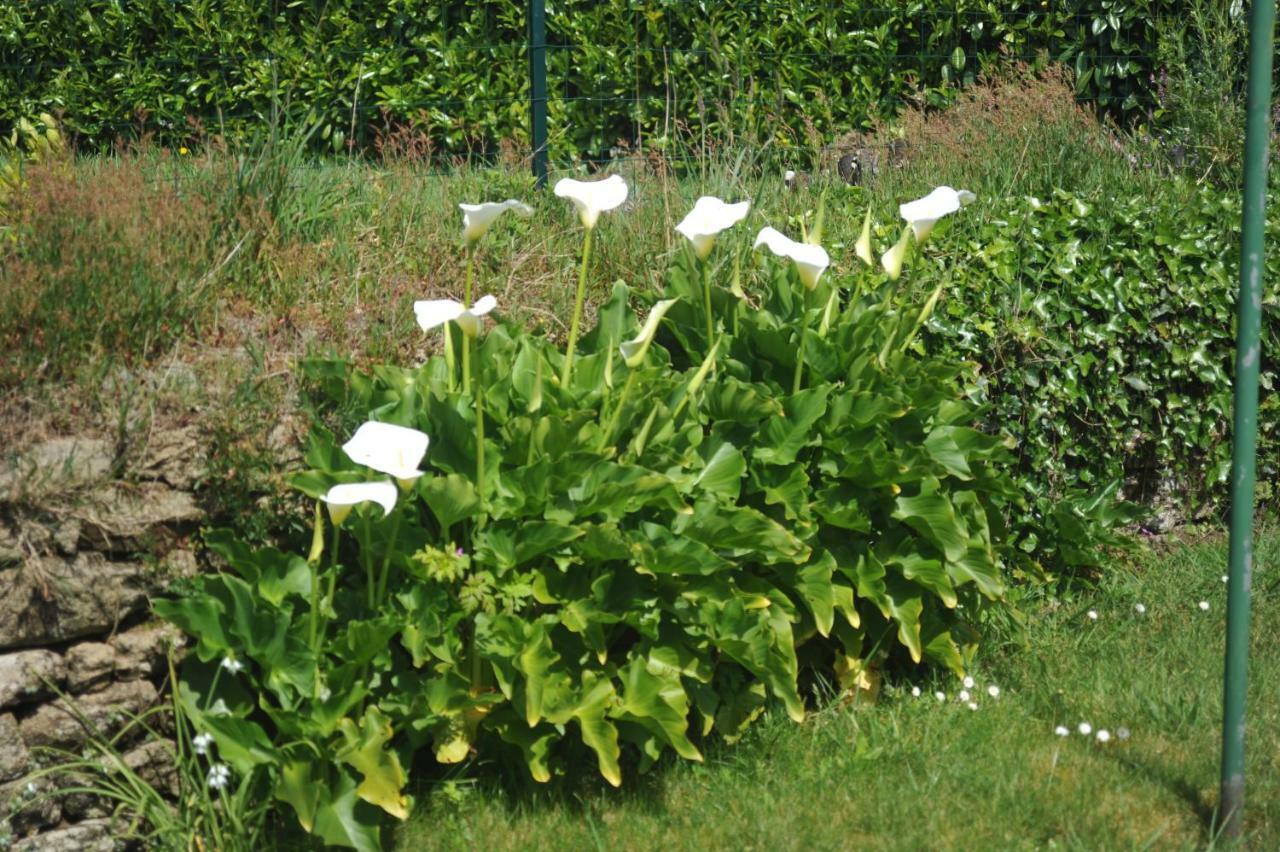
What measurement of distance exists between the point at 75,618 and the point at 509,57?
18.3 ft

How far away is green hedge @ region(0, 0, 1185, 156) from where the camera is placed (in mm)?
8273

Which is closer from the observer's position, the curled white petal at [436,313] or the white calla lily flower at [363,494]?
the white calla lily flower at [363,494]

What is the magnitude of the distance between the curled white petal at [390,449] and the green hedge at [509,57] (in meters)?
4.98

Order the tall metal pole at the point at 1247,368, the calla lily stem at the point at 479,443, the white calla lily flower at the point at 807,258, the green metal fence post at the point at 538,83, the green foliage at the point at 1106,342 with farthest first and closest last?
the green metal fence post at the point at 538,83 < the green foliage at the point at 1106,342 < the white calla lily flower at the point at 807,258 < the calla lily stem at the point at 479,443 < the tall metal pole at the point at 1247,368

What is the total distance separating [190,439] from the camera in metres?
3.71

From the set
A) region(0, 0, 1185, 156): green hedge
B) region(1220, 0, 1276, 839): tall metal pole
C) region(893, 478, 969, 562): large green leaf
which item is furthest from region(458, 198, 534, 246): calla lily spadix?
region(0, 0, 1185, 156): green hedge

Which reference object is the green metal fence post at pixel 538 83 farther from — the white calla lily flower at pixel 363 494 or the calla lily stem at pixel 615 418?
the white calla lily flower at pixel 363 494

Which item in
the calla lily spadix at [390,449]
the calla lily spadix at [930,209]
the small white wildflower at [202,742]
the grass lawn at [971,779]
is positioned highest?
the calla lily spadix at [930,209]

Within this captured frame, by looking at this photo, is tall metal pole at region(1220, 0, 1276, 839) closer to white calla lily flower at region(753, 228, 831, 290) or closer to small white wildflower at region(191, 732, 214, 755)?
white calla lily flower at region(753, 228, 831, 290)

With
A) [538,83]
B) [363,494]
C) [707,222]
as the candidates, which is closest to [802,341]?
[707,222]

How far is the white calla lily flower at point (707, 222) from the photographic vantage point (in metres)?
3.84

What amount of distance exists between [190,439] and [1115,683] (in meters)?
2.72

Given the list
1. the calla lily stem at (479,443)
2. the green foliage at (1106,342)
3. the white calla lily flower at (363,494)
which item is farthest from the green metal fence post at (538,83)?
the white calla lily flower at (363,494)

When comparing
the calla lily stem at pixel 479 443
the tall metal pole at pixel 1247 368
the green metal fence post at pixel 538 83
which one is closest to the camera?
the tall metal pole at pixel 1247 368
